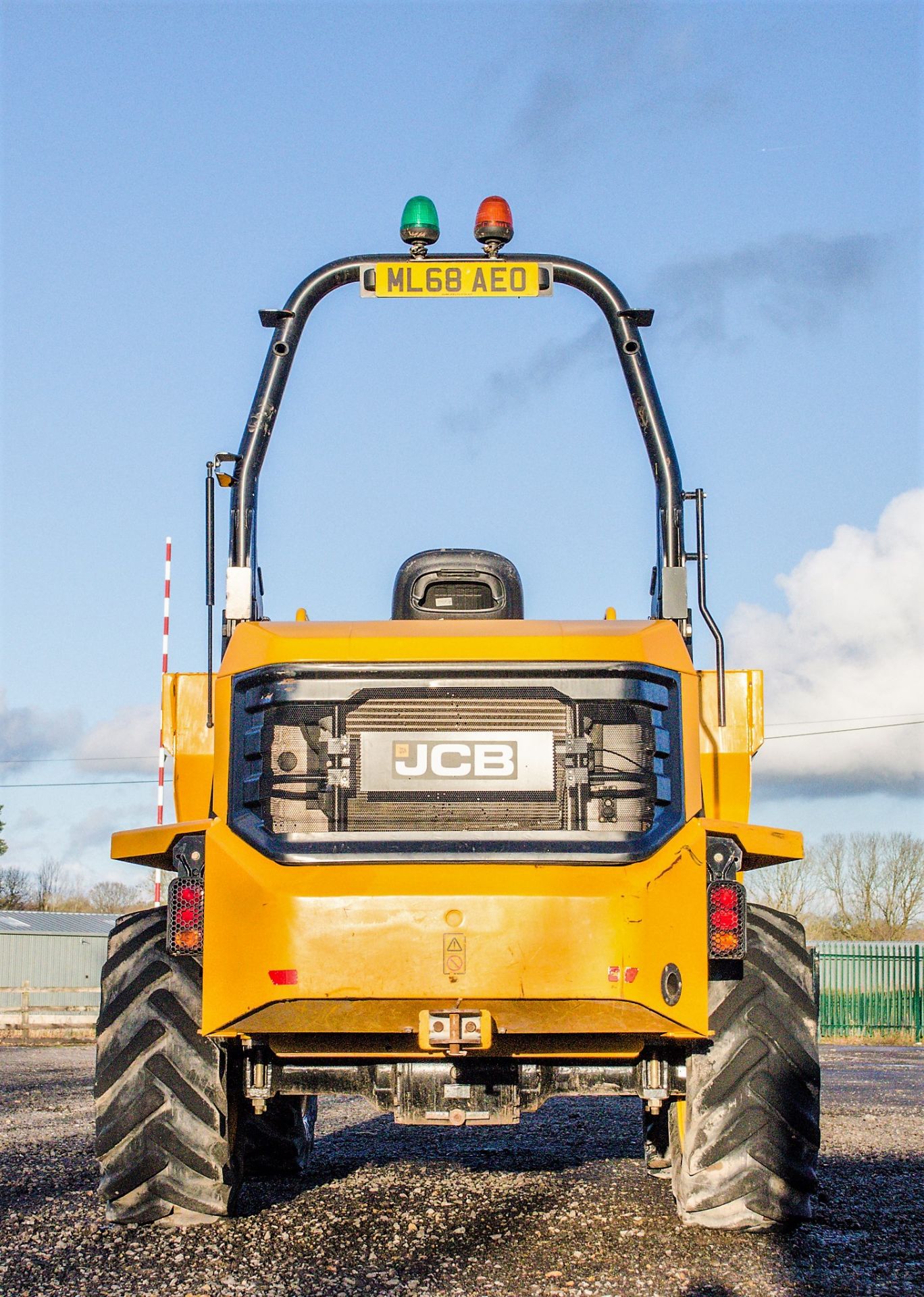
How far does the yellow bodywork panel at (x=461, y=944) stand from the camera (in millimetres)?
5312

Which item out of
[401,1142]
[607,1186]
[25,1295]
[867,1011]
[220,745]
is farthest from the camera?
[867,1011]

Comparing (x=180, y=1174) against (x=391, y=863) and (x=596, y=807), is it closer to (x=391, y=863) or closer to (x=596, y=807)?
(x=391, y=863)

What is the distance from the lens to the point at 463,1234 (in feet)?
20.4

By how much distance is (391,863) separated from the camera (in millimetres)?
5559

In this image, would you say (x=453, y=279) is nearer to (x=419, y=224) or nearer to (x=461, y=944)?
(x=419, y=224)

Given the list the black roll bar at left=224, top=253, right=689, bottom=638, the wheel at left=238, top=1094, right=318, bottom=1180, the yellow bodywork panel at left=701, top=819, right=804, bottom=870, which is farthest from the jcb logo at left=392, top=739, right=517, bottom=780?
the wheel at left=238, top=1094, right=318, bottom=1180

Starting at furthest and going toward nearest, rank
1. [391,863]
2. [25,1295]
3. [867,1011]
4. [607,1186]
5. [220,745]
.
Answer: [867,1011] → [607,1186] → [220,745] → [391,863] → [25,1295]

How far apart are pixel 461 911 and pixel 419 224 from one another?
3.49 meters

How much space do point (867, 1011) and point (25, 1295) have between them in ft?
96.9

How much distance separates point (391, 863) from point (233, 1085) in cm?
147

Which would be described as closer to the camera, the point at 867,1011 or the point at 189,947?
the point at 189,947

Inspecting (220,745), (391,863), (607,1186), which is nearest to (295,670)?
(220,745)

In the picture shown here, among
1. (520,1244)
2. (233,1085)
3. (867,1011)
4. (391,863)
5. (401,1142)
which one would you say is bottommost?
(867,1011)

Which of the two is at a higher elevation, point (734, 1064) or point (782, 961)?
point (782, 961)
